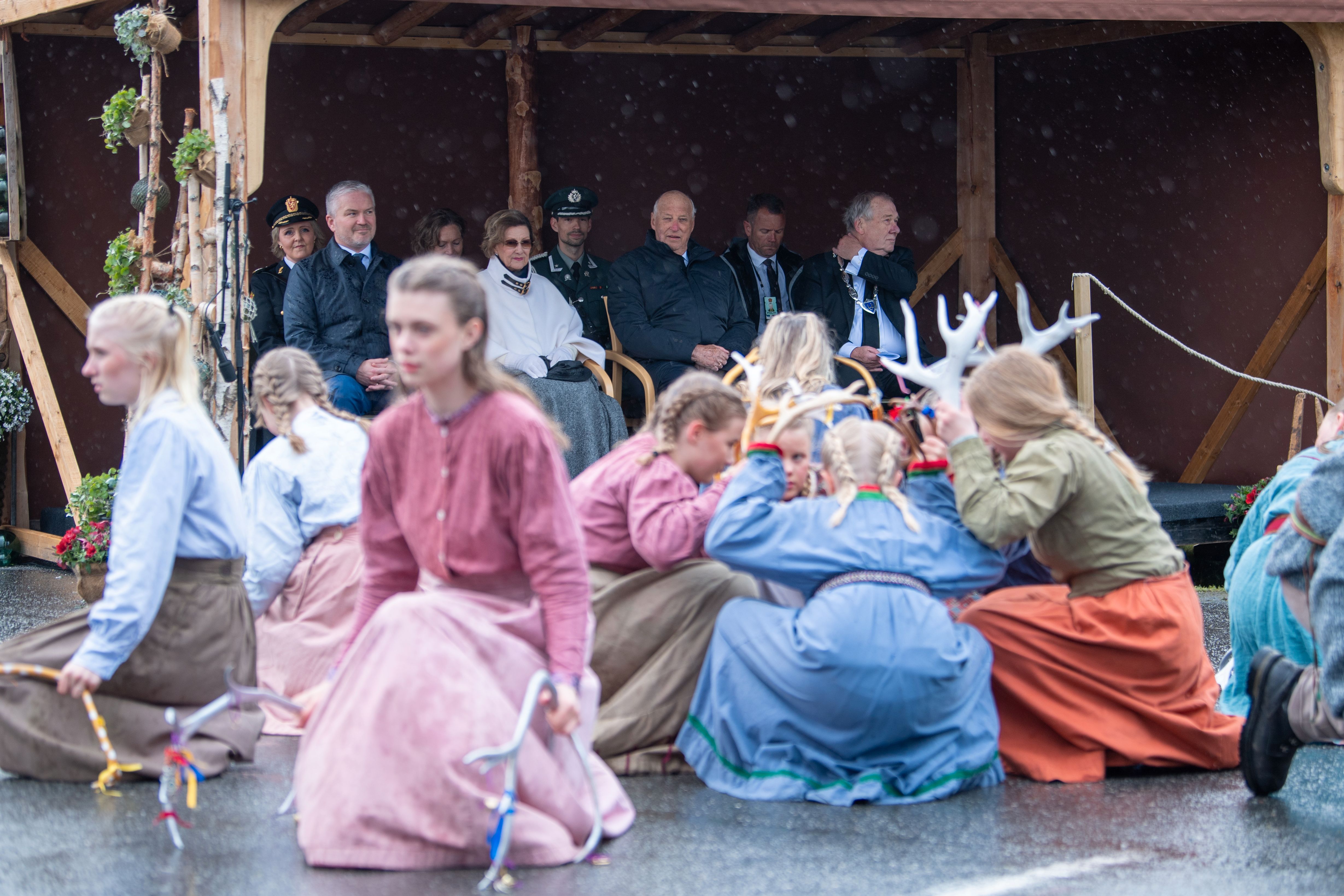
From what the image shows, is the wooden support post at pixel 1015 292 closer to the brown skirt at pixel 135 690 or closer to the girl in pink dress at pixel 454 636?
the brown skirt at pixel 135 690

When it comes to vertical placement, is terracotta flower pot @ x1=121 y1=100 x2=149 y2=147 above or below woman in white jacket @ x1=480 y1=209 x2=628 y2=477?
above

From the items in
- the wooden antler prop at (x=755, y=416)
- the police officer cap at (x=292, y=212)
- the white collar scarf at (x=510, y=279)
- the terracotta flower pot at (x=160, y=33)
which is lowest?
the wooden antler prop at (x=755, y=416)

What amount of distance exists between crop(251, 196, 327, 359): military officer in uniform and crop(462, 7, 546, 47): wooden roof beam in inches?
58.2

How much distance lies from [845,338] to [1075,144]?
9.60 ft

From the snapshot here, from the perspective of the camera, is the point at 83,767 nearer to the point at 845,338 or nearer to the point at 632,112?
the point at 845,338

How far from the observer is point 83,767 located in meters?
3.83

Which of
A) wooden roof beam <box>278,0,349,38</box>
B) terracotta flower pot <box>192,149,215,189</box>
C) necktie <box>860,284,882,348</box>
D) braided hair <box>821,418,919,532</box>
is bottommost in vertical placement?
braided hair <box>821,418,919,532</box>

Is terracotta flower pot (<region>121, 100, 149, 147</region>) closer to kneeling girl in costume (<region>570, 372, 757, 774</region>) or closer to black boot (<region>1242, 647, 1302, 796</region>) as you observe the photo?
kneeling girl in costume (<region>570, 372, 757, 774</region>)

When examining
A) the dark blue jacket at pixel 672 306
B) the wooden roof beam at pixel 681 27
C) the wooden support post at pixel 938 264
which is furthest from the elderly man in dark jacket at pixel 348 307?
the wooden support post at pixel 938 264

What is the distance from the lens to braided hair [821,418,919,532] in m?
3.77

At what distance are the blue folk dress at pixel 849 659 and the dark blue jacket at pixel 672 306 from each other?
3767 mm

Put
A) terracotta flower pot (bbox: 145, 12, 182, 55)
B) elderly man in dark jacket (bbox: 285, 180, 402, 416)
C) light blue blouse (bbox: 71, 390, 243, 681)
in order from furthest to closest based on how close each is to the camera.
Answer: elderly man in dark jacket (bbox: 285, 180, 402, 416)
terracotta flower pot (bbox: 145, 12, 182, 55)
light blue blouse (bbox: 71, 390, 243, 681)

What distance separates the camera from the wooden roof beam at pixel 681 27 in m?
8.44

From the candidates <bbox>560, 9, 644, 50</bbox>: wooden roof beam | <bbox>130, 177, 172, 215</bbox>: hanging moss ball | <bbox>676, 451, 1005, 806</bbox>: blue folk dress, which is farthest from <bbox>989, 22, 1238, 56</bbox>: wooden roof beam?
<bbox>676, 451, 1005, 806</bbox>: blue folk dress
